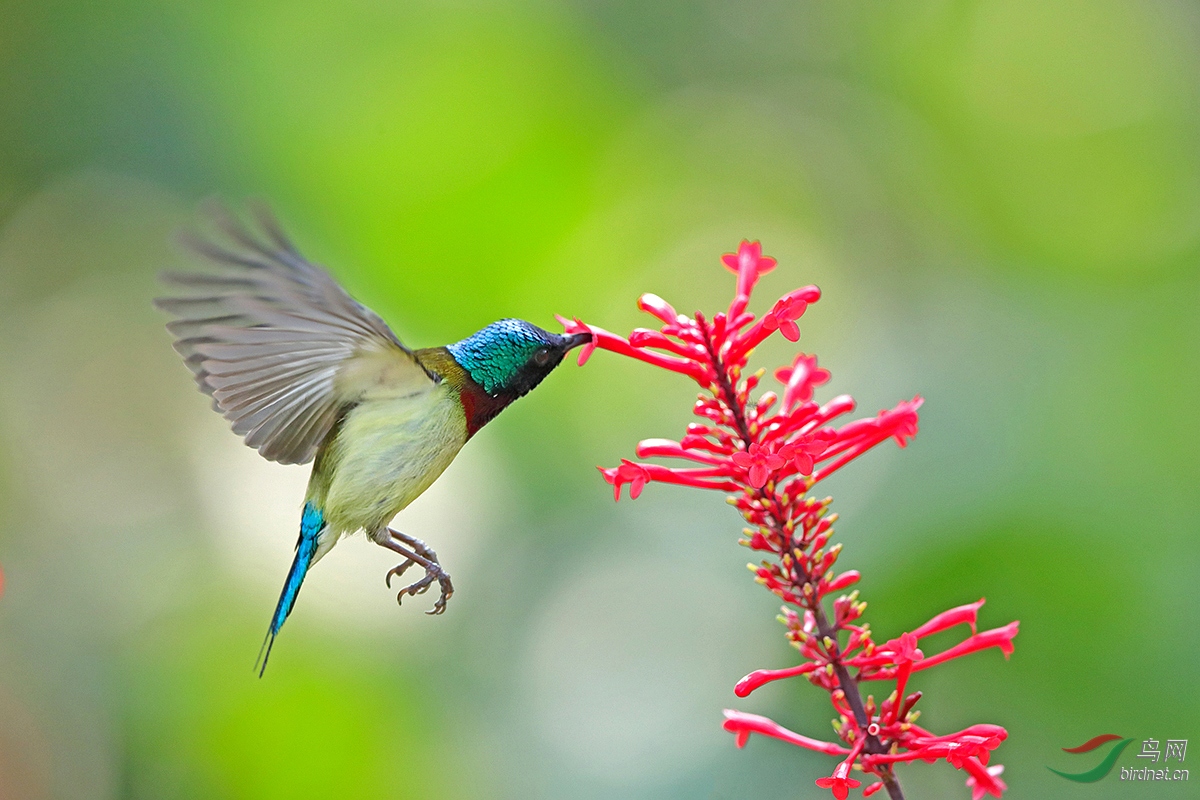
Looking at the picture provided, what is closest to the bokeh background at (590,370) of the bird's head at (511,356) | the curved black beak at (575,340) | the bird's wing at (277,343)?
the bird's wing at (277,343)

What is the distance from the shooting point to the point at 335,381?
6.77 ft

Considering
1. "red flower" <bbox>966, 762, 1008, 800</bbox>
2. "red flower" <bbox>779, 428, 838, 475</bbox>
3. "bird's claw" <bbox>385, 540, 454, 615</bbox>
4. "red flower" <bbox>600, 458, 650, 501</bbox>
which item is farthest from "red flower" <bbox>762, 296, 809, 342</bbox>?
"bird's claw" <bbox>385, 540, 454, 615</bbox>

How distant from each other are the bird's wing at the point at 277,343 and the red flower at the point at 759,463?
28.8 inches

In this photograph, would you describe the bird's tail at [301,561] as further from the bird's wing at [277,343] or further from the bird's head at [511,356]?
the bird's head at [511,356]

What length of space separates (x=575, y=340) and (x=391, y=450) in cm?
47

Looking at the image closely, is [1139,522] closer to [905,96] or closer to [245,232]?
[905,96]

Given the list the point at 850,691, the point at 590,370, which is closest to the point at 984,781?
the point at 850,691

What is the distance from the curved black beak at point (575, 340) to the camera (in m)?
1.84

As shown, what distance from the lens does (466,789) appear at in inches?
135

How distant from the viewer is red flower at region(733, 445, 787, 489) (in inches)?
54.3

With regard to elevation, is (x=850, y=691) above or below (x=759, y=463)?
below

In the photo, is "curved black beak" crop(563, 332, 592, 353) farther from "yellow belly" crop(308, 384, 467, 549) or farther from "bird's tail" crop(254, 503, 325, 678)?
"bird's tail" crop(254, 503, 325, 678)

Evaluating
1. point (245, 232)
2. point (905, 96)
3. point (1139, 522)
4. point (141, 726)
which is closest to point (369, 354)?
point (245, 232)

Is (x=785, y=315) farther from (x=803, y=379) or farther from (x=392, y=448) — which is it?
(x=392, y=448)
